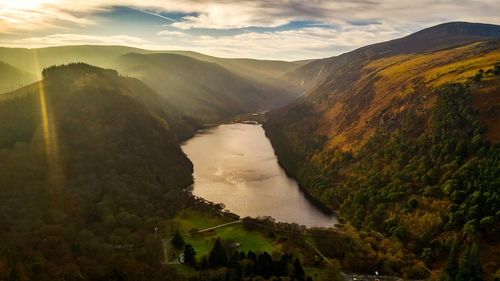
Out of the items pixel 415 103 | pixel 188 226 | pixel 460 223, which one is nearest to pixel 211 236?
pixel 188 226

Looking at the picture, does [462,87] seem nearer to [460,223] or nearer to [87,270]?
[460,223]

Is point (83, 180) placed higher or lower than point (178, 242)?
higher

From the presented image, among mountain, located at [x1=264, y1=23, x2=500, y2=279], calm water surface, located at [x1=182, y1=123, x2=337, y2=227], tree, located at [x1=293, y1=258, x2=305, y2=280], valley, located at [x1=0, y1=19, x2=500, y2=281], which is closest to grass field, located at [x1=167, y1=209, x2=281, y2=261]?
valley, located at [x1=0, y1=19, x2=500, y2=281]

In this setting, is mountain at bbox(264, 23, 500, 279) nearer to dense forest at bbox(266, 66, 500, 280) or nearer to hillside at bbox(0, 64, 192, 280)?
dense forest at bbox(266, 66, 500, 280)

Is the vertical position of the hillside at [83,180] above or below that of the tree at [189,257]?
above

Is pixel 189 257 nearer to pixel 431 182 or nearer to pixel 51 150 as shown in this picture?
pixel 431 182

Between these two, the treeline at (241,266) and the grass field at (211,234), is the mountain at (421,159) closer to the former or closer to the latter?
the grass field at (211,234)

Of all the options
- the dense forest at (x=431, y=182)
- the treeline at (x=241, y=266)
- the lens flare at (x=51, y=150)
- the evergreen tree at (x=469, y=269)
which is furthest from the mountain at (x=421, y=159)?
the lens flare at (x=51, y=150)

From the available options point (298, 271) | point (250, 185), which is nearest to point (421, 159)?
point (298, 271)
